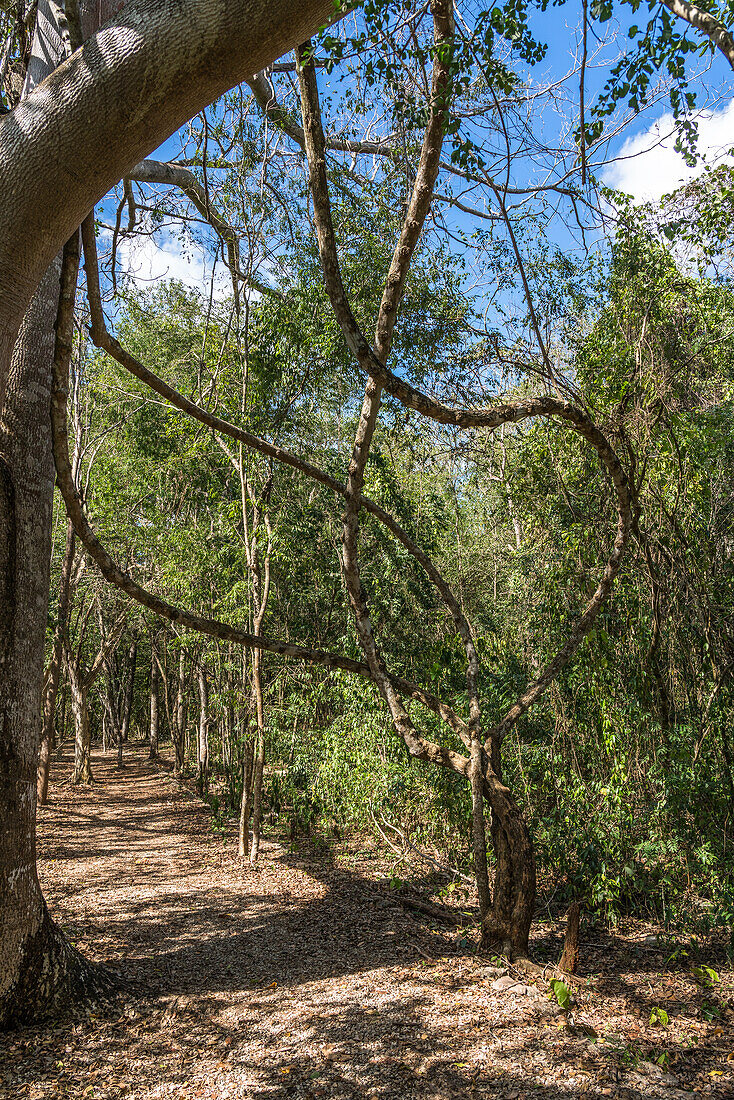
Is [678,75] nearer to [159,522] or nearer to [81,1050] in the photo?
[81,1050]

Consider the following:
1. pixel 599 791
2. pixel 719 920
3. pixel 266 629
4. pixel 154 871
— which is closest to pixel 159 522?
pixel 266 629

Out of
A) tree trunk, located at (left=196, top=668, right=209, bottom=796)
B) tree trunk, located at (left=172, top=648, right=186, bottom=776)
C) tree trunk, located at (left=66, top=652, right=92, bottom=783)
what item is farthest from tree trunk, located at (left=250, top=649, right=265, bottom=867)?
tree trunk, located at (left=66, top=652, right=92, bottom=783)

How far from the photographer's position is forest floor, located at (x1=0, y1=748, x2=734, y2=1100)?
3395 millimetres

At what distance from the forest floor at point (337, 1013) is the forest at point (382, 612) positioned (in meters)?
0.03

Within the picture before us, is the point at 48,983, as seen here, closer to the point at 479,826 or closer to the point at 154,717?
the point at 479,826

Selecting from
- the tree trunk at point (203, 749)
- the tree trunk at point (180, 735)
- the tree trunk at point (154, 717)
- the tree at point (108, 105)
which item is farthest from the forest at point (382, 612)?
the tree trunk at point (154, 717)

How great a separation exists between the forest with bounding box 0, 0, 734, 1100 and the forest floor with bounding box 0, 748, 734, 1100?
0.03 meters

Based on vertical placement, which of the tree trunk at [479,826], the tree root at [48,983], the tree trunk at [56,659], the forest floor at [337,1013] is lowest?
the forest floor at [337,1013]

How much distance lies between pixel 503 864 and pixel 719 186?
21.4 ft

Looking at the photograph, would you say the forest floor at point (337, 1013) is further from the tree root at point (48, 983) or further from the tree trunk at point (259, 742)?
the tree trunk at point (259, 742)

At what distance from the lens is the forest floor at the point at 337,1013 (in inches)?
134

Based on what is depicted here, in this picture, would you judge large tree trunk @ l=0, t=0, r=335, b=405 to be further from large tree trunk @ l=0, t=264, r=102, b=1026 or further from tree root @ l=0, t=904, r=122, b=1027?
tree root @ l=0, t=904, r=122, b=1027

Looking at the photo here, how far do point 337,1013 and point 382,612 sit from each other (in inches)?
201

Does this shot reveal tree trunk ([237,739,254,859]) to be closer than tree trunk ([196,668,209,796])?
Yes
